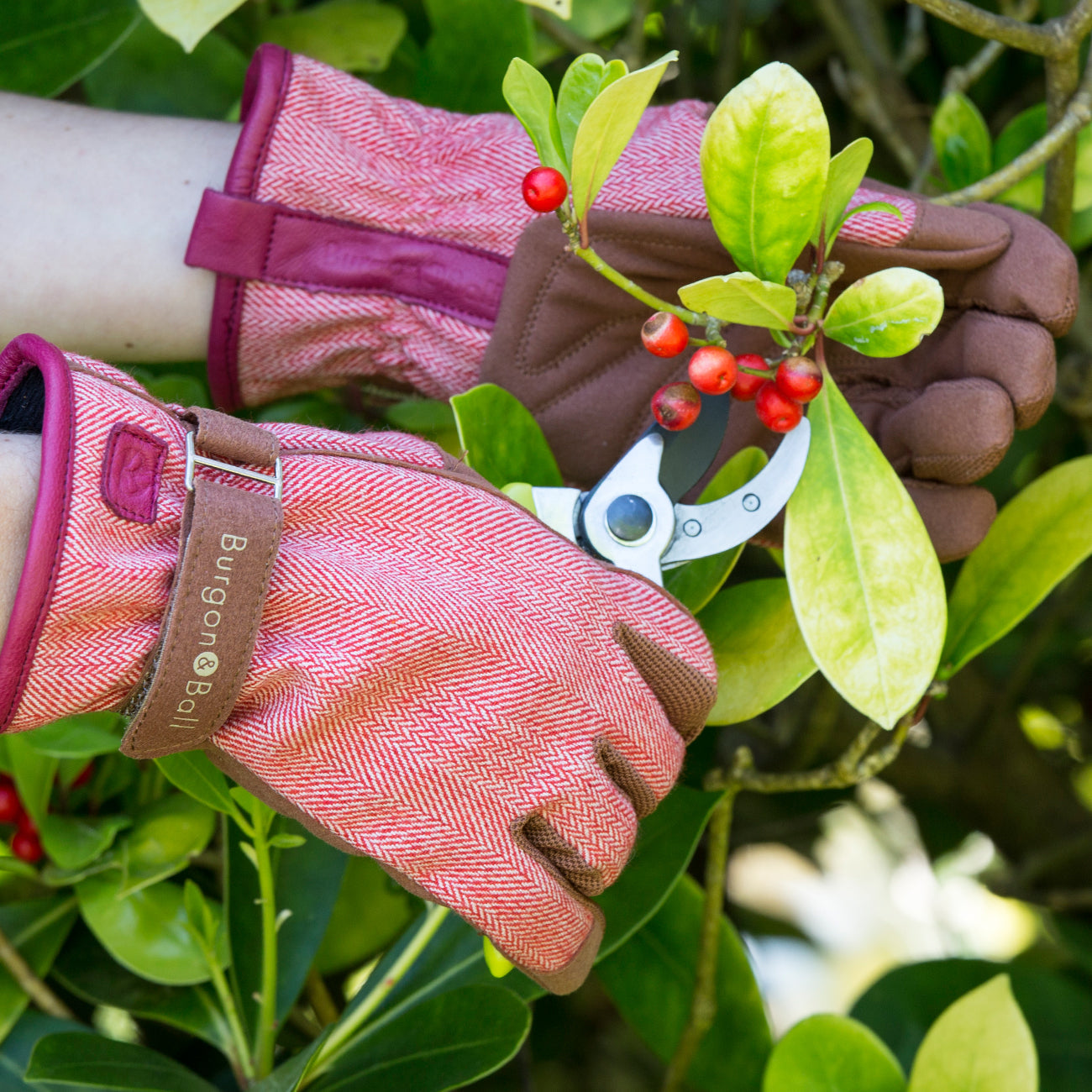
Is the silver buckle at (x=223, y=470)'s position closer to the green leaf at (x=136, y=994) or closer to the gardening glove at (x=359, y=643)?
the gardening glove at (x=359, y=643)

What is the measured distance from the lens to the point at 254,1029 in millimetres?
957

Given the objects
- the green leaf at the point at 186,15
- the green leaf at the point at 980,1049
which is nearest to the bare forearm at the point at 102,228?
the green leaf at the point at 186,15

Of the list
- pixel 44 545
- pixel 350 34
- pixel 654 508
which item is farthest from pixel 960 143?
pixel 44 545

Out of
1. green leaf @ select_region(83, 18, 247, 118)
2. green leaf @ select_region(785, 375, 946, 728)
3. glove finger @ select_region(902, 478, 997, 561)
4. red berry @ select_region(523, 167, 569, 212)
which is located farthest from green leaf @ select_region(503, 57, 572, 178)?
green leaf @ select_region(83, 18, 247, 118)

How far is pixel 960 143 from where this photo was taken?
0.95 metres

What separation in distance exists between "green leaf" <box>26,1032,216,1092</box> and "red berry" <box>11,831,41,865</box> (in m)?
0.21

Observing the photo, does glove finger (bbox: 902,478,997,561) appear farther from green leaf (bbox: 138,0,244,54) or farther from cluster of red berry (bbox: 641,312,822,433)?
green leaf (bbox: 138,0,244,54)

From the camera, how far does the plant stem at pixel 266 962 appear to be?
0.81 m

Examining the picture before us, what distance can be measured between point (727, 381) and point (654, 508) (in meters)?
0.12

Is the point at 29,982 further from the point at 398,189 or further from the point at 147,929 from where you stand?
the point at 398,189

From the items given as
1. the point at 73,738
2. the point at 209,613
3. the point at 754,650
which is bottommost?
the point at 73,738

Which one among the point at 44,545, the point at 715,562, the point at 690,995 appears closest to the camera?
the point at 44,545

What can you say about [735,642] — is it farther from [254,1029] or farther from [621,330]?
[254,1029]

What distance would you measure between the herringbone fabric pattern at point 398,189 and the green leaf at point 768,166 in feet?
0.54
